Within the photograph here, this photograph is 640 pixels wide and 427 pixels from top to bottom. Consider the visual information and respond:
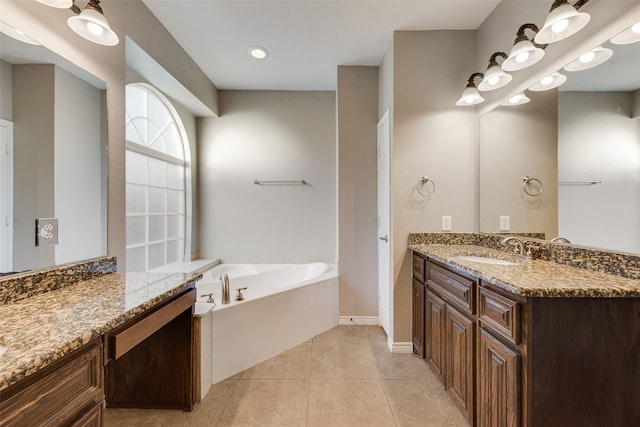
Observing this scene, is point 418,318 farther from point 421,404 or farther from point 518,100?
point 518,100

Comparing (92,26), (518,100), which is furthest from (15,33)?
(518,100)

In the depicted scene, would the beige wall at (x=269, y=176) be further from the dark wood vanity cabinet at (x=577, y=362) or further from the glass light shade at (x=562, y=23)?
the dark wood vanity cabinet at (x=577, y=362)

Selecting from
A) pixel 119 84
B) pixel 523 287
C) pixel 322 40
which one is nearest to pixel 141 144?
pixel 119 84

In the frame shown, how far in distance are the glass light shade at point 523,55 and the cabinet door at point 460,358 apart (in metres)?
1.40

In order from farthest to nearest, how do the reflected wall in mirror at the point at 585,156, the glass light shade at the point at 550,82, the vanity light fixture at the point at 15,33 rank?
the glass light shade at the point at 550,82 → the reflected wall in mirror at the point at 585,156 → the vanity light fixture at the point at 15,33

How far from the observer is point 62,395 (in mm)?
732

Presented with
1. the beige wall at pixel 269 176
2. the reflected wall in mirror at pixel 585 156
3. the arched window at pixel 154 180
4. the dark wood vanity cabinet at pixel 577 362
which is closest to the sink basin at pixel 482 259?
the reflected wall in mirror at pixel 585 156

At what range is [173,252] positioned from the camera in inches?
122

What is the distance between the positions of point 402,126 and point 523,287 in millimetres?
1541

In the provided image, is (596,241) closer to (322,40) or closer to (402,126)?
(402,126)

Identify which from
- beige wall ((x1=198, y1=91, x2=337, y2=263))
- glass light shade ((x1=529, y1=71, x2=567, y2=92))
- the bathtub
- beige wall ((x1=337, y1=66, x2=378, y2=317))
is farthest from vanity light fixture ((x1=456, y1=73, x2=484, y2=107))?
the bathtub

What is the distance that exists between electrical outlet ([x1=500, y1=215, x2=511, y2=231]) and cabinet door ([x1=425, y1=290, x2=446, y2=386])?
0.69 m

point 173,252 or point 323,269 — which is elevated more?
point 173,252

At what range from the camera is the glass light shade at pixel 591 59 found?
4.13 ft
